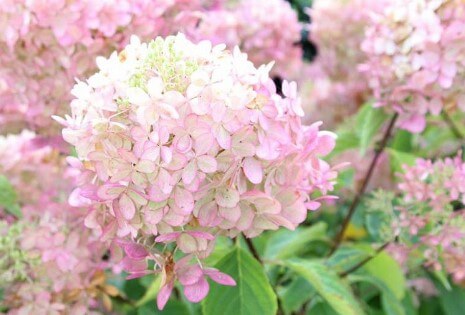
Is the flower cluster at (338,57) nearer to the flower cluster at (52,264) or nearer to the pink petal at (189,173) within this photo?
the flower cluster at (52,264)

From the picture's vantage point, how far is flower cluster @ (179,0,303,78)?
1261 millimetres

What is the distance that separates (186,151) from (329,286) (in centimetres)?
31

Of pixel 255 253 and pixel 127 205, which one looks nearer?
pixel 127 205

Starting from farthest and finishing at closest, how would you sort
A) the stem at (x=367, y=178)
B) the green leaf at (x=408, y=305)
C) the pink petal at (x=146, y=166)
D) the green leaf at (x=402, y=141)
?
the green leaf at (x=402, y=141) < the green leaf at (x=408, y=305) < the stem at (x=367, y=178) < the pink petal at (x=146, y=166)

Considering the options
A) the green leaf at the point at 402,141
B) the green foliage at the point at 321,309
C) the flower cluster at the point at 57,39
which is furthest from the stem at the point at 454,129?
the flower cluster at the point at 57,39

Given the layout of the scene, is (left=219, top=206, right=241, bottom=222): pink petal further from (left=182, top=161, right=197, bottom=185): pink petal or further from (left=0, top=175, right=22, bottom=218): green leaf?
(left=0, top=175, right=22, bottom=218): green leaf

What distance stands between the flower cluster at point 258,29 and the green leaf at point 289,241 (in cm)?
33

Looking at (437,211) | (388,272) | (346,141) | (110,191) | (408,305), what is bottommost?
(408,305)

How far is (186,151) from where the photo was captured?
0.57m

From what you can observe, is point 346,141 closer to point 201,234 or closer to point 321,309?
point 321,309

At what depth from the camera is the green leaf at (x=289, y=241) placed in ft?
3.47

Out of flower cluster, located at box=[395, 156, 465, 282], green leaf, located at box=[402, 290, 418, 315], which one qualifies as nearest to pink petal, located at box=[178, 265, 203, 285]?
flower cluster, located at box=[395, 156, 465, 282]

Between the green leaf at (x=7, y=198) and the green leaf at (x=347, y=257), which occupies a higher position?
the green leaf at (x=7, y=198)

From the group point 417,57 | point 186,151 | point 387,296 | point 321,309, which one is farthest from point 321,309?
point 186,151
